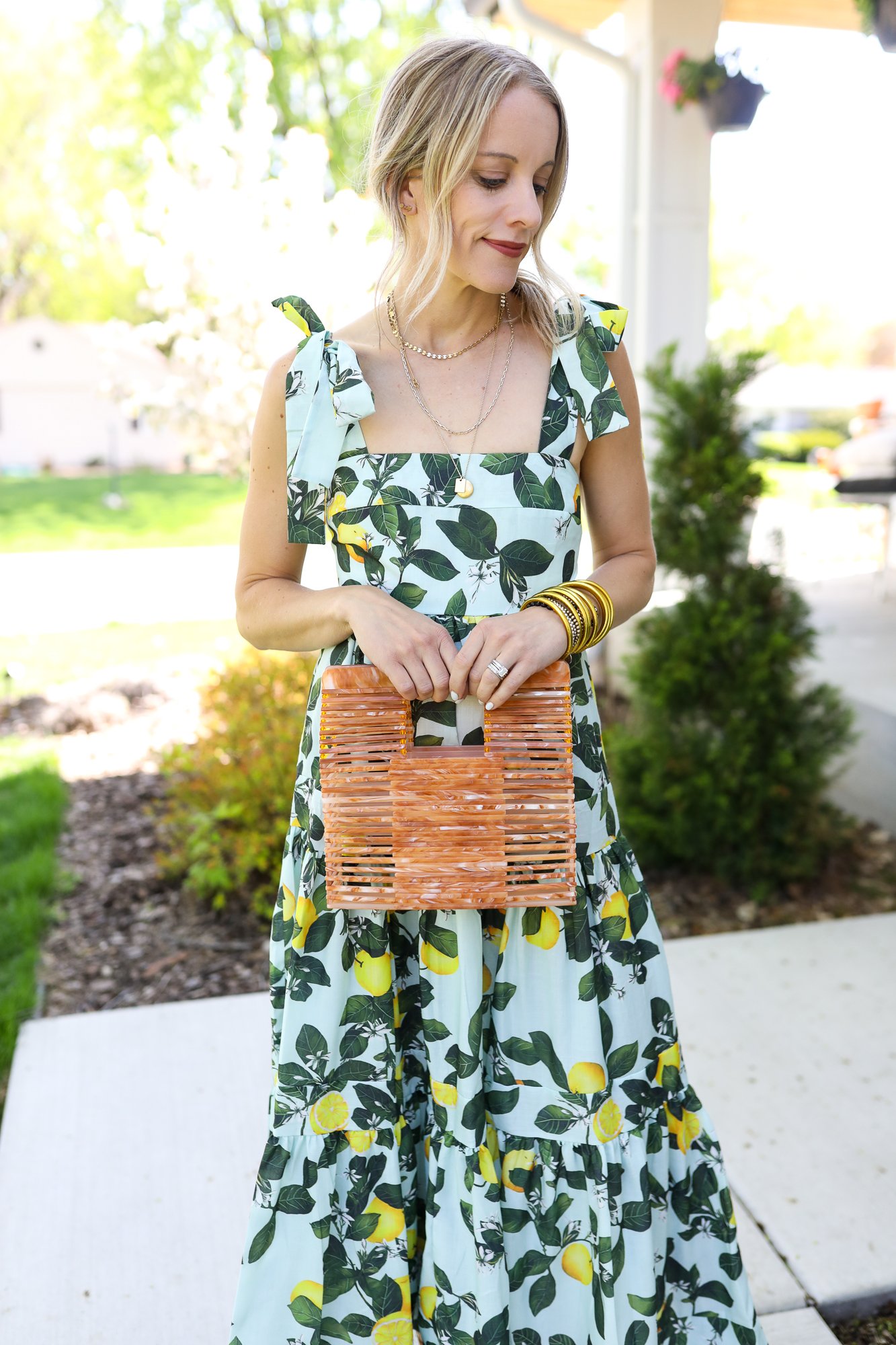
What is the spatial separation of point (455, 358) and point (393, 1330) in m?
1.37

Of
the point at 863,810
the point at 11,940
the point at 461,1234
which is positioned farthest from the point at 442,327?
the point at 863,810

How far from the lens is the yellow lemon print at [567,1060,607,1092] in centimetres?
156

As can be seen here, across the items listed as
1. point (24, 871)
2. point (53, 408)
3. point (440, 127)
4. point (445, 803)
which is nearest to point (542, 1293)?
point (445, 803)

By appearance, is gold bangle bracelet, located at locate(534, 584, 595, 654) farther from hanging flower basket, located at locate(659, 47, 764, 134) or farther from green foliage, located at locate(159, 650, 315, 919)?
hanging flower basket, located at locate(659, 47, 764, 134)

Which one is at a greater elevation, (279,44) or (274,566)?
(279,44)

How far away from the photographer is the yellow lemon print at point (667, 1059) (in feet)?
5.49

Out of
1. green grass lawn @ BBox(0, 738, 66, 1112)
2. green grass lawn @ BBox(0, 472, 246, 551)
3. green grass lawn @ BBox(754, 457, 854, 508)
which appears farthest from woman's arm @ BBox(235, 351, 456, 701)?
green grass lawn @ BBox(0, 472, 246, 551)

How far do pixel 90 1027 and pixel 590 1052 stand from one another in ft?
6.20

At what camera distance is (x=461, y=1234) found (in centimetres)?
158

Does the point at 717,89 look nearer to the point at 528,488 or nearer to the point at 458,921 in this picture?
the point at 528,488

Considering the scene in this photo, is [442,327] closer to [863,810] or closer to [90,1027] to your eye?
[90,1027]

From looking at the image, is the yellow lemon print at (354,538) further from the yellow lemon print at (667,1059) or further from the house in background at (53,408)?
the house in background at (53,408)

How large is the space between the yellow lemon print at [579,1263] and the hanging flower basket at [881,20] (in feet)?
12.0

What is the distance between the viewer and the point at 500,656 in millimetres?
1407
